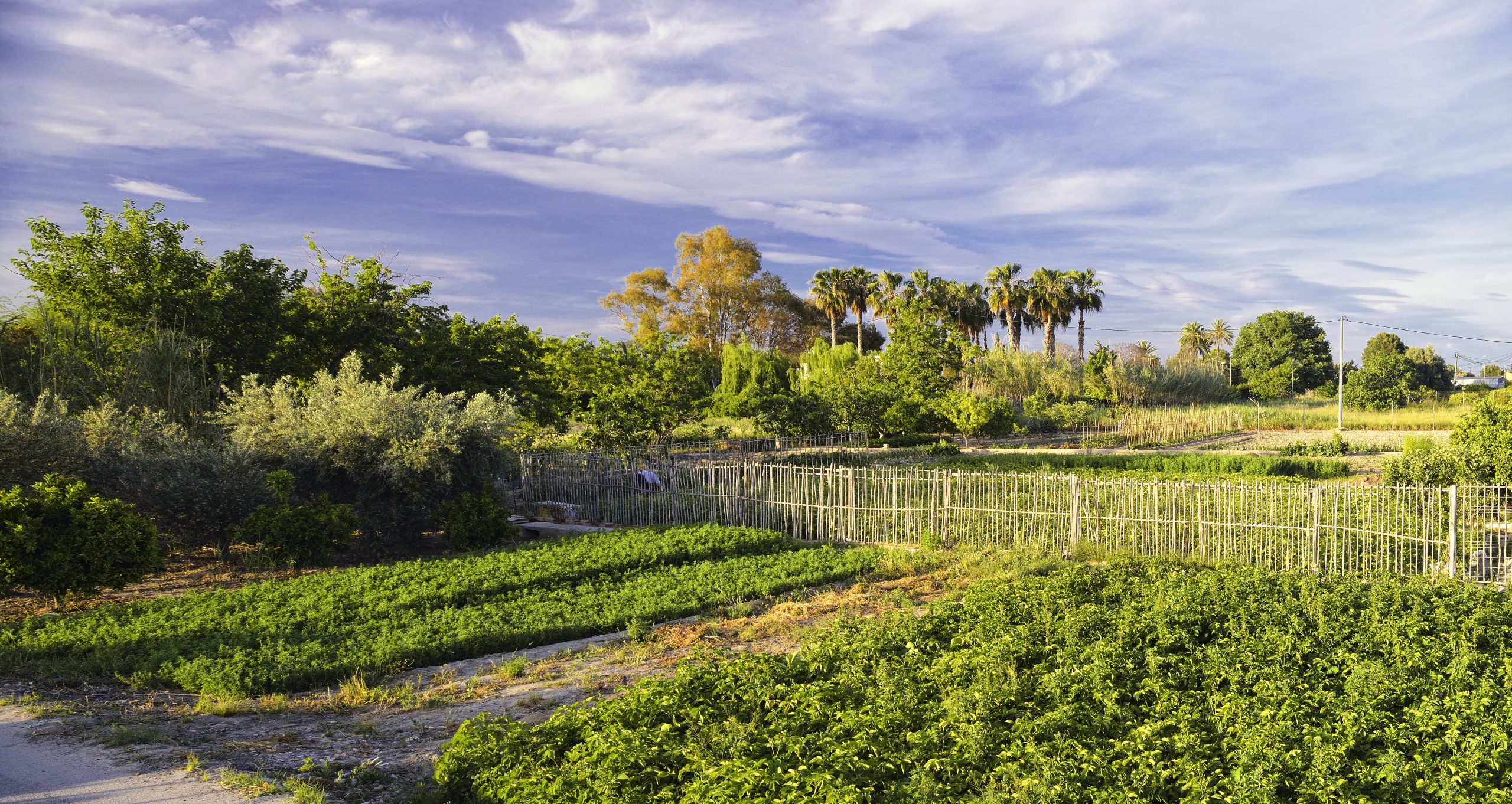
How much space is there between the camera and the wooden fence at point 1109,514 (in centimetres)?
1131

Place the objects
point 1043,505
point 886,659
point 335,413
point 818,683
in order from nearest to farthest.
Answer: point 818,683
point 886,659
point 1043,505
point 335,413

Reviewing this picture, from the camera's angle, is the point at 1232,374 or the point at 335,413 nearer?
the point at 335,413

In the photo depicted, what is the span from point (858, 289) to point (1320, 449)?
33.3 metres

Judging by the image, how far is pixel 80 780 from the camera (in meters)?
5.19

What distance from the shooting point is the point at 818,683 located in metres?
5.77

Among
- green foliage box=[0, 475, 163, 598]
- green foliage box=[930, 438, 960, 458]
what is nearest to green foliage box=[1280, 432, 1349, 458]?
green foliage box=[930, 438, 960, 458]

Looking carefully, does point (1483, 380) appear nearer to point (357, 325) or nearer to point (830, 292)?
point (830, 292)

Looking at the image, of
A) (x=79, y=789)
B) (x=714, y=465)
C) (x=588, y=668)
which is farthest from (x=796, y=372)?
(x=79, y=789)

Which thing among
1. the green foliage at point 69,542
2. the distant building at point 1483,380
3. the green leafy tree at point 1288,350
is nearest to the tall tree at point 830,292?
the green leafy tree at point 1288,350

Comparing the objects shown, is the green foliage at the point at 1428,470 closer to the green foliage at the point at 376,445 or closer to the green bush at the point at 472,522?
the green bush at the point at 472,522

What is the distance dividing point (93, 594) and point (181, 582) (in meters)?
1.90

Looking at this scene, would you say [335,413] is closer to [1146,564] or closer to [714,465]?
[714,465]

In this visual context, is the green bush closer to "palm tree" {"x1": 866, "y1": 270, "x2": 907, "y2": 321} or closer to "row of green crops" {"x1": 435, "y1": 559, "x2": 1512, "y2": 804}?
"row of green crops" {"x1": 435, "y1": 559, "x2": 1512, "y2": 804}

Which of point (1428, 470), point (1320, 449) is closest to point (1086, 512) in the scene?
point (1428, 470)
